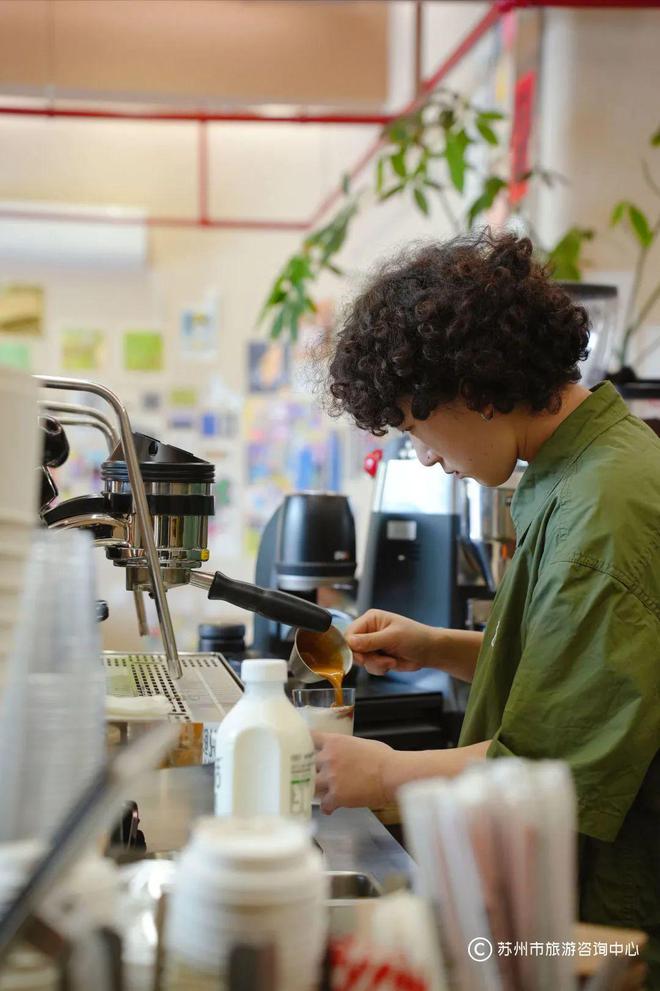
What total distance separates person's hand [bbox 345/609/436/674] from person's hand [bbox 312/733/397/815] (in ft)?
1.93

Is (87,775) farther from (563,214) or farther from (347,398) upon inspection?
(563,214)

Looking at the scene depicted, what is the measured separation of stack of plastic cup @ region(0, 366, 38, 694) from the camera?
73 cm

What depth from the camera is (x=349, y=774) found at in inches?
45.5

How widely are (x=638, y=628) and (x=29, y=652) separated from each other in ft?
2.41

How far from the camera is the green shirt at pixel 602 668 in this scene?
1178 mm

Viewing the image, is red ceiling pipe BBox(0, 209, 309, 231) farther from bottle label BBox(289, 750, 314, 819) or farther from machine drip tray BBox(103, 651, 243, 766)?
bottle label BBox(289, 750, 314, 819)

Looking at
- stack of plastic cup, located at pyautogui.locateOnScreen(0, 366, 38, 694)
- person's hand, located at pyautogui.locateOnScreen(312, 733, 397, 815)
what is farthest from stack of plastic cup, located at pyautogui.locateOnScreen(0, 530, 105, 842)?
person's hand, located at pyautogui.locateOnScreen(312, 733, 397, 815)

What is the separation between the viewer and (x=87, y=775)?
2.31 ft

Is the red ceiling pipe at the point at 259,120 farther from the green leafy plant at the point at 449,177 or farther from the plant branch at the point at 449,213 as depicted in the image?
the plant branch at the point at 449,213

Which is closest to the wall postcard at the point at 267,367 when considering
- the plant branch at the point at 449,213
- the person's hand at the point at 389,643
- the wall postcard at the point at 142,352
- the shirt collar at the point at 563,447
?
the wall postcard at the point at 142,352

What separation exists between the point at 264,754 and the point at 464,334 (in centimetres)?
74

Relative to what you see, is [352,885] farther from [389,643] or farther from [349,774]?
[389,643]

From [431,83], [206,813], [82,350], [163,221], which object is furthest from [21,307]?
[206,813]

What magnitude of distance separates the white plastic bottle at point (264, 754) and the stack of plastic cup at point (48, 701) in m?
0.20
